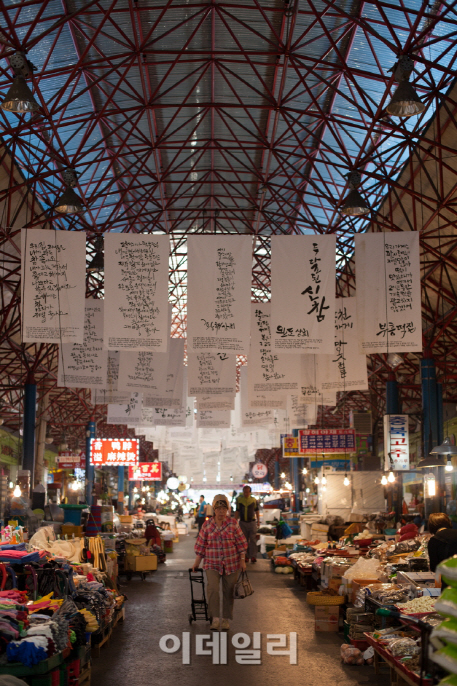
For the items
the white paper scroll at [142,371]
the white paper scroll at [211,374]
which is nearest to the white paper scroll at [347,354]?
the white paper scroll at [211,374]

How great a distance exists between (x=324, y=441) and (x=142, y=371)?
13.6 m

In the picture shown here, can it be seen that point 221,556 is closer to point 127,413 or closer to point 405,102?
point 405,102

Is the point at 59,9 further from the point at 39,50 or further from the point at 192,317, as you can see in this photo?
the point at 192,317

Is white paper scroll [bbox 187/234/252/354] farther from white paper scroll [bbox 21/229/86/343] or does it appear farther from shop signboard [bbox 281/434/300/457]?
shop signboard [bbox 281/434/300/457]

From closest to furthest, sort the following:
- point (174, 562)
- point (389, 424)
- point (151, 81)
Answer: point (151, 81) < point (174, 562) < point (389, 424)

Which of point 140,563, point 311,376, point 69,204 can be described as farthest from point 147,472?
point 69,204

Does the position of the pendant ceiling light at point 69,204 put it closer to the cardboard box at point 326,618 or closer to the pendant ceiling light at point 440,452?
the pendant ceiling light at point 440,452

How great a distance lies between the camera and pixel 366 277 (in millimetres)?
11625

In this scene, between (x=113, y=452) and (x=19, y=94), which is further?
(x=113, y=452)

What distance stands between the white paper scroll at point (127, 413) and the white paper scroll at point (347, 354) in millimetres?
9213

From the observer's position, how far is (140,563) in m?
16.7

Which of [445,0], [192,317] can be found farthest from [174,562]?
[445,0]

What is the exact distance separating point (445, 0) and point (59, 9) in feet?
22.4

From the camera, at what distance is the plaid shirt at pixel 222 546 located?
30.7ft
